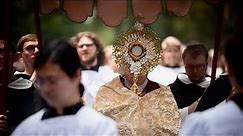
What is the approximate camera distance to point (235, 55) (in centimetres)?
525

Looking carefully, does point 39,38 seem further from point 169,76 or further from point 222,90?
point 169,76

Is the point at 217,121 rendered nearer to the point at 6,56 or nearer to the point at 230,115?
the point at 230,115

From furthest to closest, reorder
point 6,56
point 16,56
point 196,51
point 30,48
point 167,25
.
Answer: point 167,25 → point 196,51 → point 30,48 → point 16,56 → point 6,56

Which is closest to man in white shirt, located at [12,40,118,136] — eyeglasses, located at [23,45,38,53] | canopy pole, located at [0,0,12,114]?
canopy pole, located at [0,0,12,114]

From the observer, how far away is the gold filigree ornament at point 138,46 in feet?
26.1

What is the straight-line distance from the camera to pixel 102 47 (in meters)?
10.7

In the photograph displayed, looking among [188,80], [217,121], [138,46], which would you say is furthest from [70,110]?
[188,80]

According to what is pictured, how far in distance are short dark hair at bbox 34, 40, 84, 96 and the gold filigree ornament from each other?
2639 millimetres

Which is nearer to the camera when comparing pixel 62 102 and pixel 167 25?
pixel 62 102

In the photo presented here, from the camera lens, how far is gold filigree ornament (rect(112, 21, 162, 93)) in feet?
26.1

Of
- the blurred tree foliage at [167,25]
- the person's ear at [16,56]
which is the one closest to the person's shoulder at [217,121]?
the person's ear at [16,56]

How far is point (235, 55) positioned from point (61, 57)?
35.8 inches

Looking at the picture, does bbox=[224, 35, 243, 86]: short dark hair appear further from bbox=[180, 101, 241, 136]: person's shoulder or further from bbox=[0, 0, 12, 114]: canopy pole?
bbox=[0, 0, 12, 114]: canopy pole

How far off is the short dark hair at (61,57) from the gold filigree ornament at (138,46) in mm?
2639
